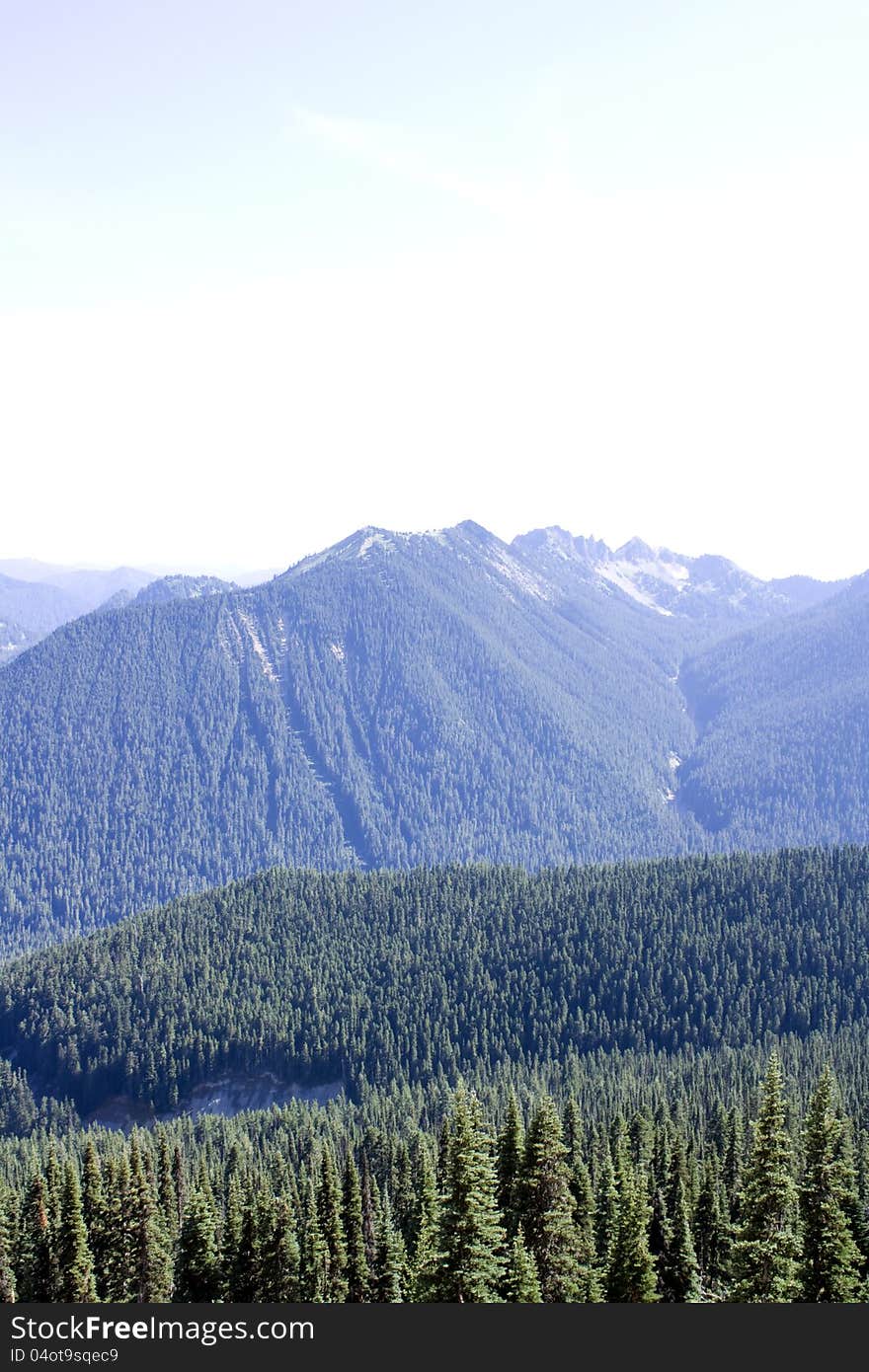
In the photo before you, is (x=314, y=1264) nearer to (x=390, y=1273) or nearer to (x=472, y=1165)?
(x=390, y=1273)

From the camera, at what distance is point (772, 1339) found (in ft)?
83.9

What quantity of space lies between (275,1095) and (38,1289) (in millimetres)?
119484

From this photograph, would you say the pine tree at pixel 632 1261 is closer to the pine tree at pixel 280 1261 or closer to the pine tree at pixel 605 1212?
the pine tree at pixel 605 1212

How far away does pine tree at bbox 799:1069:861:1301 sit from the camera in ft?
137

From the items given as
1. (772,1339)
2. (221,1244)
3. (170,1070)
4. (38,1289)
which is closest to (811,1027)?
(170,1070)

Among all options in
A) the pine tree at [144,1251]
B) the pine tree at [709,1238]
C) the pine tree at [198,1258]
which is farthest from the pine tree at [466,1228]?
the pine tree at [709,1238]

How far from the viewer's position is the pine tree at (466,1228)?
41.0m

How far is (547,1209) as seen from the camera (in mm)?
50938

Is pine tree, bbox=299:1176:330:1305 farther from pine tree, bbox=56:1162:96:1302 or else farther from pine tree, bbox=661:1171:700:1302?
pine tree, bbox=661:1171:700:1302

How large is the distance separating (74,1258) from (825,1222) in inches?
1977

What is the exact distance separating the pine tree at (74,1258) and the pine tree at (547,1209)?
3377 centimetres

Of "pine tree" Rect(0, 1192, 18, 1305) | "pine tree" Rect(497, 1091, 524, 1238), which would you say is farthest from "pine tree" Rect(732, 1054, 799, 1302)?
"pine tree" Rect(0, 1192, 18, 1305)

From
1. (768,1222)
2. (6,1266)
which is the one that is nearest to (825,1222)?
(768,1222)

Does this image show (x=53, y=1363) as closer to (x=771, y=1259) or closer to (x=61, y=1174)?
(x=771, y=1259)
